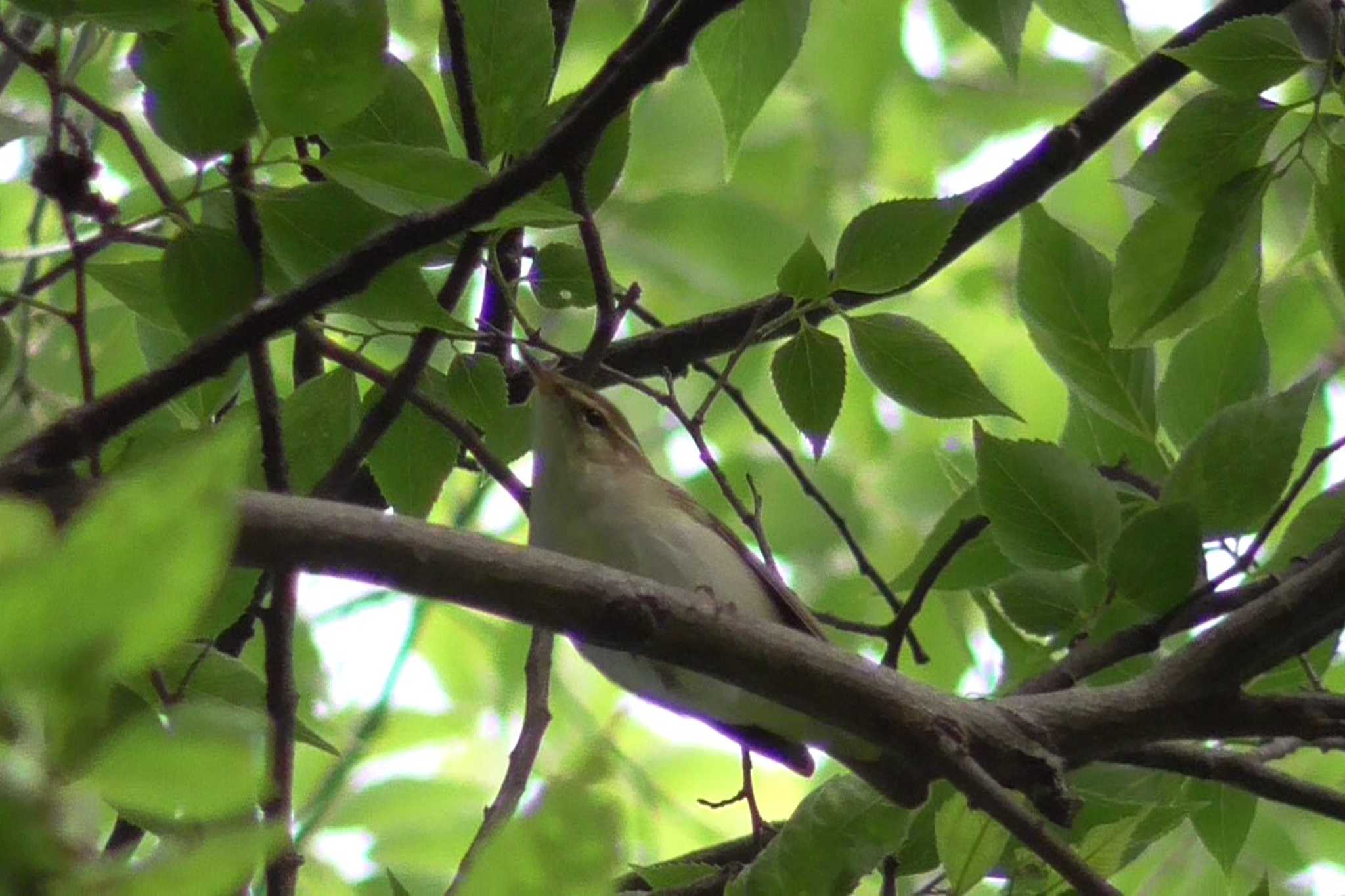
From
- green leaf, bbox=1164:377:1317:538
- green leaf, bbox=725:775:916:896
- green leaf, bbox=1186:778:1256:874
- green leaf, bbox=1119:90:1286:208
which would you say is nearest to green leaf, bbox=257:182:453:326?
green leaf, bbox=725:775:916:896

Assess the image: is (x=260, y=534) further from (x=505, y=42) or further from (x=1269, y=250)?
(x=1269, y=250)

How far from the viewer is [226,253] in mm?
1617

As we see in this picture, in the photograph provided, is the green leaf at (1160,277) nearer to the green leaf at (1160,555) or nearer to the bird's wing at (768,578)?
the green leaf at (1160,555)

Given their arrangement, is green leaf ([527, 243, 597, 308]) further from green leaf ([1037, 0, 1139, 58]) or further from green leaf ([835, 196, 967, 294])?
green leaf ([1037, 0, 1139, 58])

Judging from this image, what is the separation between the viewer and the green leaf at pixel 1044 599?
209 centimetres

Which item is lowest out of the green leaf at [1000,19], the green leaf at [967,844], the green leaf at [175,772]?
the green leaf at [175,772]

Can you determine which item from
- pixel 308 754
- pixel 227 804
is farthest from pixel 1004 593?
pixel 308 754

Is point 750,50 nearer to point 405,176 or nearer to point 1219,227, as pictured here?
point 1219,227

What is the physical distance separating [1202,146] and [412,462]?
3.48 feet

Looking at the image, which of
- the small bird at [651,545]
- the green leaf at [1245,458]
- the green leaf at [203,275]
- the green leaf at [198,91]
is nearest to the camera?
the green leaf at [198,91]

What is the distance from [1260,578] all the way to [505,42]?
1165 mm

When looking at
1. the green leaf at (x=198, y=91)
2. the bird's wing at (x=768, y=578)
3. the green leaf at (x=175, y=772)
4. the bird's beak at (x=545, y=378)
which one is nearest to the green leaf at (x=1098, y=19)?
the bird's wing at (x=768, y=578)

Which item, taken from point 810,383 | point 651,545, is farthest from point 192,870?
point 651,545

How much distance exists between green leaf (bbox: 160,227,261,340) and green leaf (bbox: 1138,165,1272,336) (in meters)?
1.08
